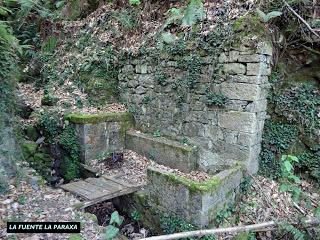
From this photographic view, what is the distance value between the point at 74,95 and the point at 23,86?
207 cm

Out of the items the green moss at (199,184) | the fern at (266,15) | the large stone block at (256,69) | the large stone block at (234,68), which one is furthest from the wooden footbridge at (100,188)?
the fern at (266,15)

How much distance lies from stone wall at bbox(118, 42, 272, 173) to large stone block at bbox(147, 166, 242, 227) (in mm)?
538

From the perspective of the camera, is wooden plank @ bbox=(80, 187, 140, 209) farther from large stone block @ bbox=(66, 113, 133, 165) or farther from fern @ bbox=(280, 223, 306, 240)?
fern @ bbox=(280, 223, 306, 240)

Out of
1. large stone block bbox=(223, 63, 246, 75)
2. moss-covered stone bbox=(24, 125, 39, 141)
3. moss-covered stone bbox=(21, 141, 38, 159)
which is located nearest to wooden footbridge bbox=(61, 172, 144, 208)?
moss-covered stone bbox=(21, 141, 38, 159)

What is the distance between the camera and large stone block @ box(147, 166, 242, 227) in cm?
412

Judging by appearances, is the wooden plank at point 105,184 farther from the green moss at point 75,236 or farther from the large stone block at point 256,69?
A: the large stone block at point 256,69

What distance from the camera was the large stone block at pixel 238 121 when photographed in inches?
191

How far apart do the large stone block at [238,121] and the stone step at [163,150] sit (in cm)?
75

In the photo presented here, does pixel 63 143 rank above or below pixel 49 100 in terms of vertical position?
below

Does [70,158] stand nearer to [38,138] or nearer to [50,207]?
[38,138]

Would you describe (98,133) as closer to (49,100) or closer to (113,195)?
(49,100)

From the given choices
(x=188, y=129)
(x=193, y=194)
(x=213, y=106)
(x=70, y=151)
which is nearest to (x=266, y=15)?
(x=213, y=106)

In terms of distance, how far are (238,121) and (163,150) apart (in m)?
1.52

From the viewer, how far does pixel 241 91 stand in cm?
490
